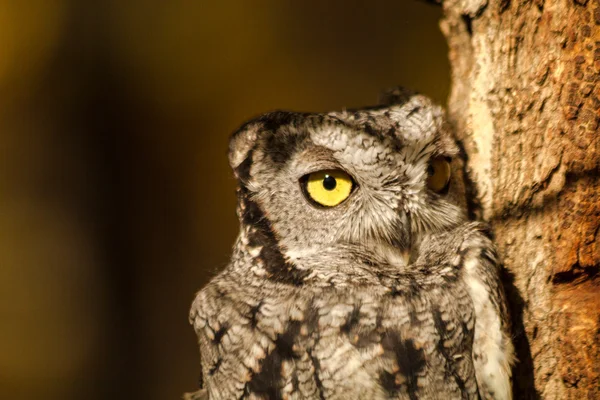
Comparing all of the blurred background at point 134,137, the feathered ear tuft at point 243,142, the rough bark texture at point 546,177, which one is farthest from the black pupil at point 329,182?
the blurred background at point 134,137

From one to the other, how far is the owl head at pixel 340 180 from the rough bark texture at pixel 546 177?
17cm

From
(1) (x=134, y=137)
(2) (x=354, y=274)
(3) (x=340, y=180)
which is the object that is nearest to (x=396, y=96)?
(3) (x=340, y=180)

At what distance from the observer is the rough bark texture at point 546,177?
138 centimetres

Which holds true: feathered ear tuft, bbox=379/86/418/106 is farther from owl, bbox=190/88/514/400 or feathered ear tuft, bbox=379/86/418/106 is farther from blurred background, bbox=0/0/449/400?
blurred background, bbox=0/0/449/400

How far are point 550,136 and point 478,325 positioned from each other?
0.51 meters

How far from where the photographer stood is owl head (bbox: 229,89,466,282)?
1.44 m

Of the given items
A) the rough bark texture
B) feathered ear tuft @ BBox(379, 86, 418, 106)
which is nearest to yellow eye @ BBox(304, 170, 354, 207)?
feathered ear tuft @ BBox(379, 86, 418, 106)

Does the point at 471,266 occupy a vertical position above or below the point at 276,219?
below

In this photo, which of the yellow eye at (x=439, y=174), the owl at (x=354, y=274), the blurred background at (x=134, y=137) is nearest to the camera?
the owl at (x=354, y=274)

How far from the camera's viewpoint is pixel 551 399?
1.48m

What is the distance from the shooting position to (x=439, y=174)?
1615 mm

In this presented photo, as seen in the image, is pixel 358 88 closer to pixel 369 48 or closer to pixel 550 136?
pixel 369 48

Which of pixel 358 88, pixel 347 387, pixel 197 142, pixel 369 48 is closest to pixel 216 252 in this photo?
pixel 197 142

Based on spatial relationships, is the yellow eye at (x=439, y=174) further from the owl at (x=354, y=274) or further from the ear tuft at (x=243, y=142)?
the ear tuft at (x=243, y=142)
